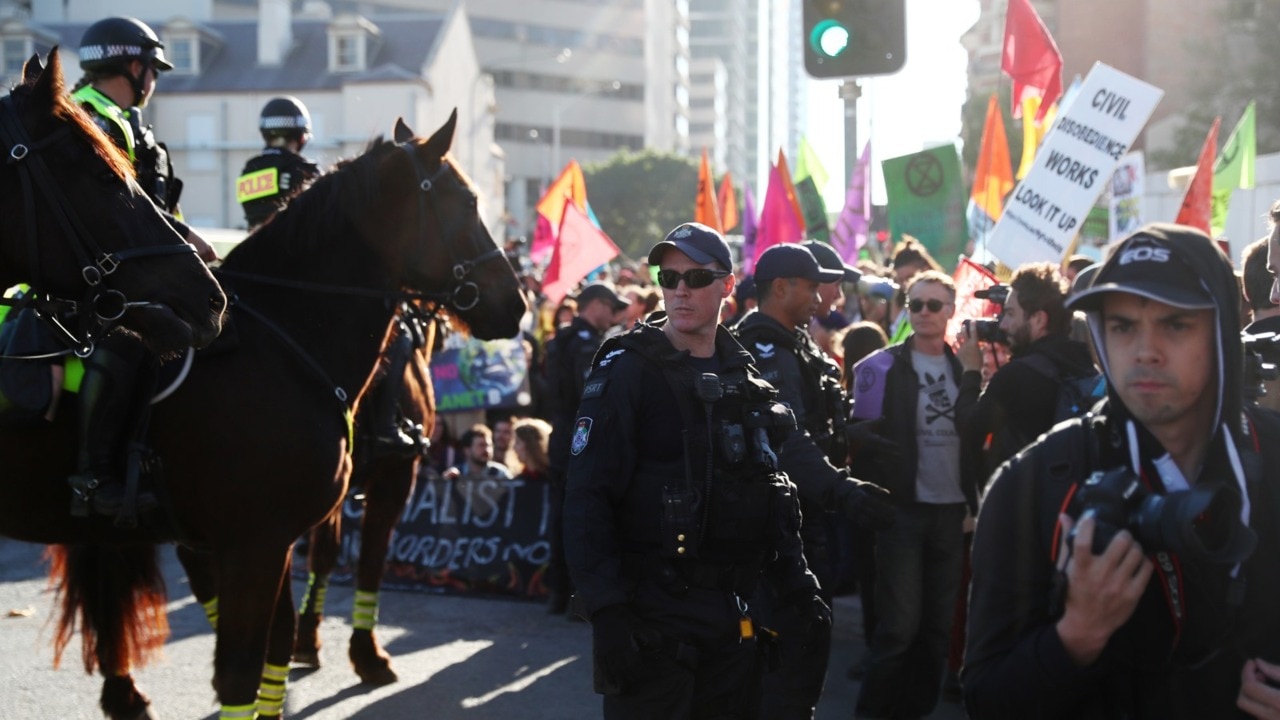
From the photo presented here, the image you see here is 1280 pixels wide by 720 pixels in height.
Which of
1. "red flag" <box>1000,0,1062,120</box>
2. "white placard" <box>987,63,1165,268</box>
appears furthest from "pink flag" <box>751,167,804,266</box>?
"white placard" <box>987,63,1165,268</box>

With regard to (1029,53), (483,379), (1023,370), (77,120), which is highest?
(1029,53)

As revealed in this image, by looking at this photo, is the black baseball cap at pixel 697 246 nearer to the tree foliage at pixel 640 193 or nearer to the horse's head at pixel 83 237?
the horse's head at pixel 83 237

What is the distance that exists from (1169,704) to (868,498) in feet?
9.23

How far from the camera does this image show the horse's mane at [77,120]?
460 cm

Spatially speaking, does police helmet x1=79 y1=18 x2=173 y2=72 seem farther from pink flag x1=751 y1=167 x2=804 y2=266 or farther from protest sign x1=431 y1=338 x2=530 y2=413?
protest sign x1=431 y1=338 x2=530 y2=413

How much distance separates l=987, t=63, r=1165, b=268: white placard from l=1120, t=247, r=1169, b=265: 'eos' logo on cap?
728 centimetres

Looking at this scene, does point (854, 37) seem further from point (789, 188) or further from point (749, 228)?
point (749, 228)

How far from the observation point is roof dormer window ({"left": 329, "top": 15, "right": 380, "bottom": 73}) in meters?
59.8

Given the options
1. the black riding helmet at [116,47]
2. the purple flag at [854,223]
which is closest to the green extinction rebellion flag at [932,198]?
the purple flag at [854,223]

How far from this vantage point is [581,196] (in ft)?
59.7

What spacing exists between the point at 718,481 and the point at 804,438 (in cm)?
131

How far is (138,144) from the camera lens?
5.93 metres

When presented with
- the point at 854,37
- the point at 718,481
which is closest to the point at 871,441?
the point at 718,481

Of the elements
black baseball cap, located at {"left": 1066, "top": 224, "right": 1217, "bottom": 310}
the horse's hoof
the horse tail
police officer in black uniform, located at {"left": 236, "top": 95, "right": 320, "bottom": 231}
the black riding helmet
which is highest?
the black riding helmet
